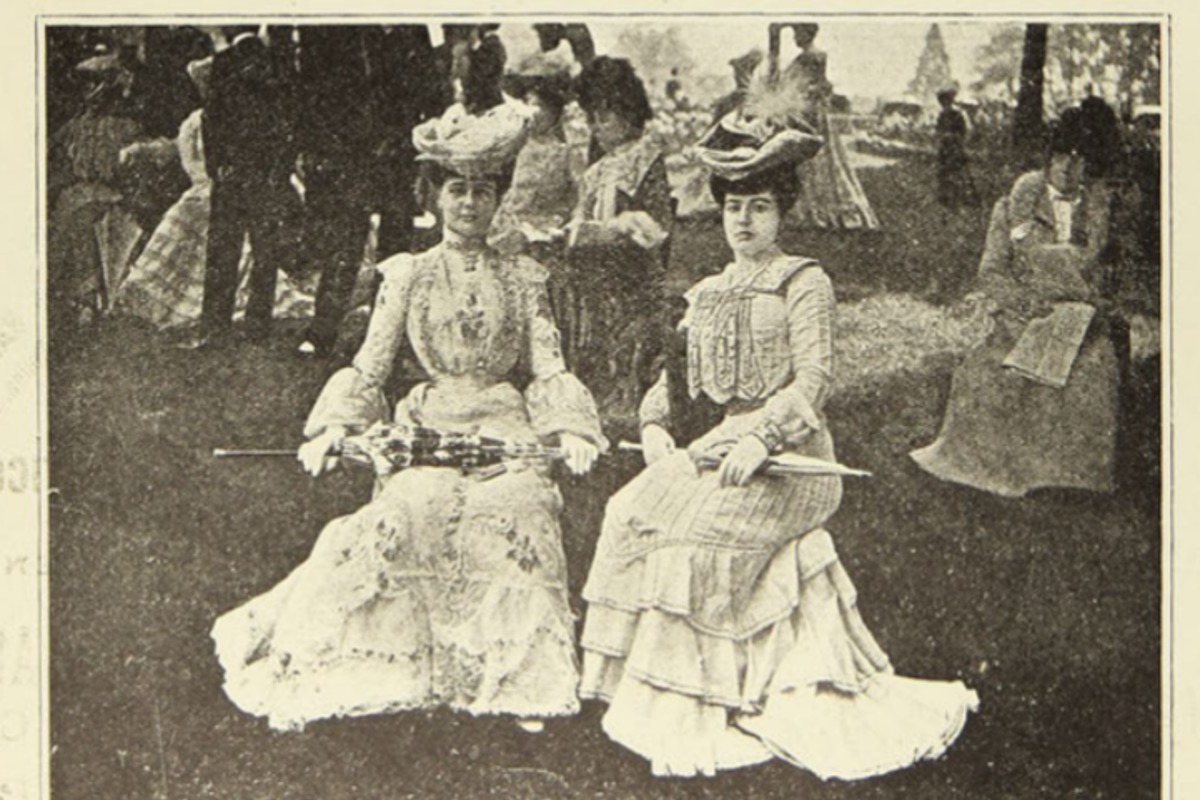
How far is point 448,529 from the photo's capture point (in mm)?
5273

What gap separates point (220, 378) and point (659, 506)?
57.6 inches

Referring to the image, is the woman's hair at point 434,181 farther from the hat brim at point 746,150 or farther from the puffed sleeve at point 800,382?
the puffed sleeve at point 800,382

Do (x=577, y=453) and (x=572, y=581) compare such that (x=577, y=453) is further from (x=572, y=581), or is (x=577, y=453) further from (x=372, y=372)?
(x=372, y=372)

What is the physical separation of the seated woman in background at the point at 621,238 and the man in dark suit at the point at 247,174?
955mm

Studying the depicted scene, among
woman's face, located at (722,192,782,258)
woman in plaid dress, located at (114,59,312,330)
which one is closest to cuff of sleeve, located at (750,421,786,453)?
woman's face, located at (722,192,782,258)

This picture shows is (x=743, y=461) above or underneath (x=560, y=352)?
underneath

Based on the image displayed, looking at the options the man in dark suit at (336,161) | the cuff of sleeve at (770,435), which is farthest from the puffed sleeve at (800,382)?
the man in dark suit at (336,161)

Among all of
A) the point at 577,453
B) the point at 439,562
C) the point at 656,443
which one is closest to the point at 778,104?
the point at 656,443

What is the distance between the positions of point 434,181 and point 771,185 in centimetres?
107

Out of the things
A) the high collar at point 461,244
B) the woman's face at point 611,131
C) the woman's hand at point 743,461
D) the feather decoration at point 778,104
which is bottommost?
the woman's hand at point 743,461

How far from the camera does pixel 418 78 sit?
546cm

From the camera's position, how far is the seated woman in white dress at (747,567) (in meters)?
5.25

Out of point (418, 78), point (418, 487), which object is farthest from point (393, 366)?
point (418, 78)
